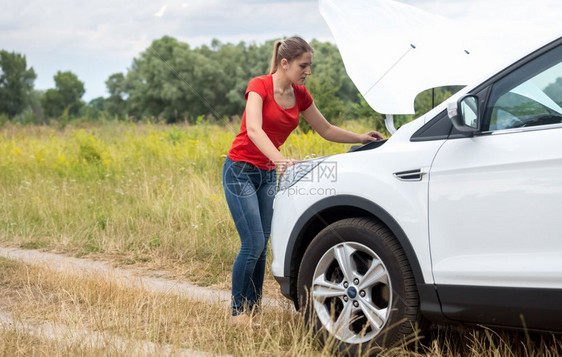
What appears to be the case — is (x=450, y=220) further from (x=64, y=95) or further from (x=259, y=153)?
(x=64, y=95)

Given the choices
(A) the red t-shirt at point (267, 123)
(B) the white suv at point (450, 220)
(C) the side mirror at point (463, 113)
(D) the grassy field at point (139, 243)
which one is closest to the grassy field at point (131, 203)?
(D) the grassy field at point (139, 243)

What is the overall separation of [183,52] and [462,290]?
2424 inches

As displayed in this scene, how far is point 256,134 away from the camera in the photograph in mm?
4438

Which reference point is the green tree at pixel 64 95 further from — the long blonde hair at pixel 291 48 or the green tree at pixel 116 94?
the long blonde hair at pixel 291 48

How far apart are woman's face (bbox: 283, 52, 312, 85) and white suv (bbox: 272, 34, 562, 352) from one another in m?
0.75

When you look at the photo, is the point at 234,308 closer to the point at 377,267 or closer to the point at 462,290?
the point at 377,267

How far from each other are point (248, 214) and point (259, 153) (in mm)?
Answer: 436

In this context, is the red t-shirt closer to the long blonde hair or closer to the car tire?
the long blonde hair

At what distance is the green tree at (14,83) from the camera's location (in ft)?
262

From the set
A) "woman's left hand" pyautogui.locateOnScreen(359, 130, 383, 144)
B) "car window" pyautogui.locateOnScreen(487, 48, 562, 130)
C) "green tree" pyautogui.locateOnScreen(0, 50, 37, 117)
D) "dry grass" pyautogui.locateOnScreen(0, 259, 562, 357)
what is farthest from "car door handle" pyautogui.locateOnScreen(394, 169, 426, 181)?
"green tree" pyautogui.locateOnScreen(0, 50, 37, 117)

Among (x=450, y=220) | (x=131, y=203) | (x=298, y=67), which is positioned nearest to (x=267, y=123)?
(x=298, y=67)

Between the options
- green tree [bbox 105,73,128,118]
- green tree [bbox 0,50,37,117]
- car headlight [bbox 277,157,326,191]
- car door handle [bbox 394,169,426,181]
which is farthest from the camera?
green tree [bbox 0,50,37,117]

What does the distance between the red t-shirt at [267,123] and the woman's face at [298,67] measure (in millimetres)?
151

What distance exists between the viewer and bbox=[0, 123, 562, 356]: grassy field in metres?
4.03
